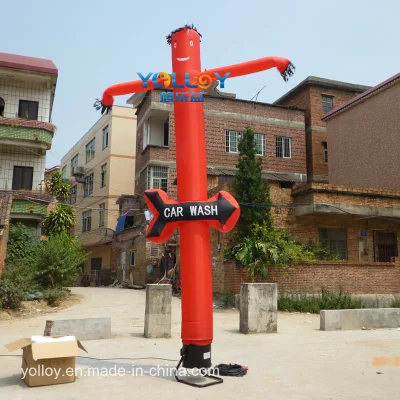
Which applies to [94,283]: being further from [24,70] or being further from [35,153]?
[24,70]

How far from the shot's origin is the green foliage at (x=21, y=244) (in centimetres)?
1930

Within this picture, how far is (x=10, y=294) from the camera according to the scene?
14.7 metres

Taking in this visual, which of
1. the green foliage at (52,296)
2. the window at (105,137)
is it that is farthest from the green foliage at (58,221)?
the window at (105,137)

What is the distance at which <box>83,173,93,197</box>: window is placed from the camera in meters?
38.4

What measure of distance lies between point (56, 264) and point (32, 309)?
2.43 metres

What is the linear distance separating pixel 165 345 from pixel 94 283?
80.7 feet

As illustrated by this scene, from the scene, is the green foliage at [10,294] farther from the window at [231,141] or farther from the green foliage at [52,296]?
the window at [231,141]

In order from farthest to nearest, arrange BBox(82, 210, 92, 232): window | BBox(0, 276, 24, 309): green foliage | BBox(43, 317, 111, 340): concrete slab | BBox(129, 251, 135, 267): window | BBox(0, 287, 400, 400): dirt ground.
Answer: BBox(82, 210, 92, 232): window → BBox(129, 251, 135, 267): window → BBox(0, 276, 24, 309): green foliage → BBox(43, 317, 111, 340): concrete slab → BBox(0, 287, 400, 400): dirt ground

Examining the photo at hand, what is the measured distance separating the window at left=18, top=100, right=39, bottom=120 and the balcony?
2.48 feet

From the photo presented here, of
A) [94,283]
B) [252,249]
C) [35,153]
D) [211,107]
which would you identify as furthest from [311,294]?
[94,283]

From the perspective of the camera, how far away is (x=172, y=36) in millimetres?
6684

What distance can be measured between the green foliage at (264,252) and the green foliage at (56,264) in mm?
6247

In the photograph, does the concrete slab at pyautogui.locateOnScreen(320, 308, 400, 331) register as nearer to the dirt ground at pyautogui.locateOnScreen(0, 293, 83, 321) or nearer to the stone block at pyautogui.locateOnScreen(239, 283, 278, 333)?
the stone block at pyautogui.locateOnScreen(239, 283, 278, 333)

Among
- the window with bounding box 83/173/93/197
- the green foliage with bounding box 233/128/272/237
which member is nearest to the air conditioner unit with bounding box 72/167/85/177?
the window with bounding box 83/173/93/197
